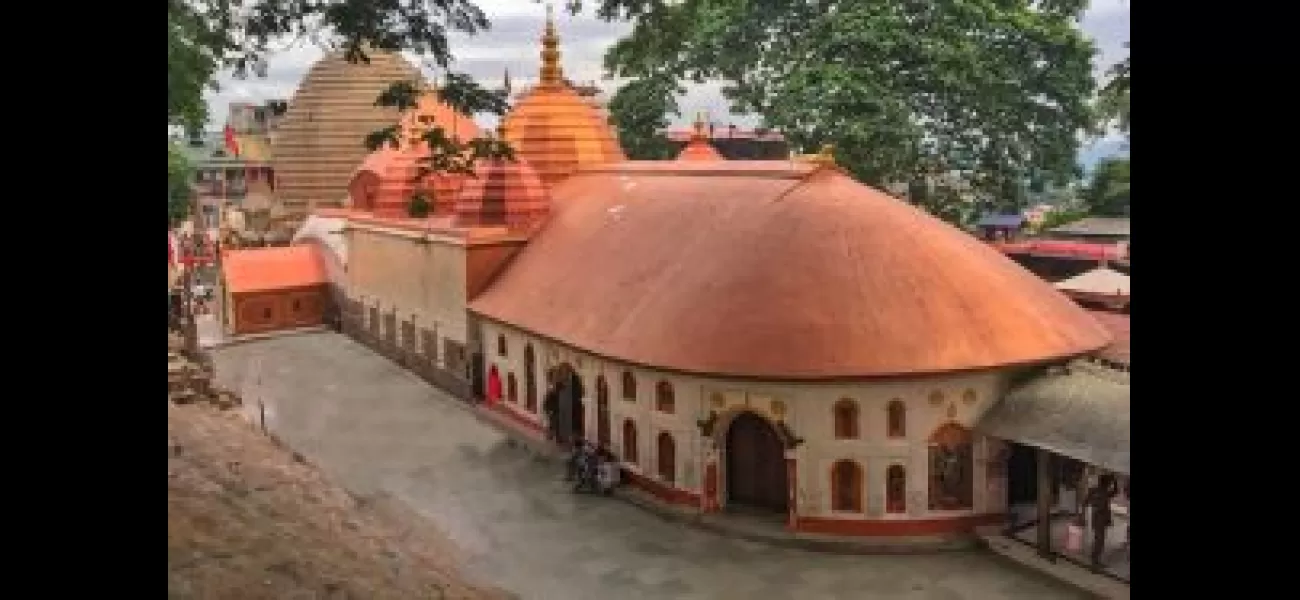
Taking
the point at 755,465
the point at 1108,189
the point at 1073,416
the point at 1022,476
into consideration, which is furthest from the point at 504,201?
the point at 1108,189

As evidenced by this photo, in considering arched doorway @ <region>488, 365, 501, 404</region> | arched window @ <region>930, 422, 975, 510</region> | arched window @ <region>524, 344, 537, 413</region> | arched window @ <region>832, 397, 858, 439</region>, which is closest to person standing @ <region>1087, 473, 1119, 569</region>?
arched window @ <region>930, 422, 975, 510</region>

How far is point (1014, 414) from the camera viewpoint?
51.2 ft

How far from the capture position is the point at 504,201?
24.9m

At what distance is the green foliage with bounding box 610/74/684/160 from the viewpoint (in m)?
35.2

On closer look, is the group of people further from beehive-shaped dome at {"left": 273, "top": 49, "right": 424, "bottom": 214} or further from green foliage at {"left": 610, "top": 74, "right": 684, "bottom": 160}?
beehive-shaped dome at {"left": 273, "top": 49, "right": 424, "bottom": 214}

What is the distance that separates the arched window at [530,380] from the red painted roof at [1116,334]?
9740mm

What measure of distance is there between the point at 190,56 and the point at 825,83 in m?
19.9

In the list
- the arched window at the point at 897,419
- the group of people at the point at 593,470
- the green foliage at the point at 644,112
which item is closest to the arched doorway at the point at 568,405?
the group of people at the point at 593,470

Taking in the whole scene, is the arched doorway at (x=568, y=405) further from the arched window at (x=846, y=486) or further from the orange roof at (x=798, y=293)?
the arched window at (x=846, y=486)

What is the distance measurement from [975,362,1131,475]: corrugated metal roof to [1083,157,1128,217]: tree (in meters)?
25.0

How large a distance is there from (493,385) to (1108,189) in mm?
25774

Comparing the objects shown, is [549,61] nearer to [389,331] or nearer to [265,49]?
[389,331]
